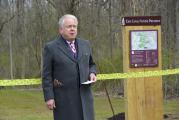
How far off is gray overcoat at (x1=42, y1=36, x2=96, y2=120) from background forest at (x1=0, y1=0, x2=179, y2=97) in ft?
27.9

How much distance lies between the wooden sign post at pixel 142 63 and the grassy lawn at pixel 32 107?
352 cm

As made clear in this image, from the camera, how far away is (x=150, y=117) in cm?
941

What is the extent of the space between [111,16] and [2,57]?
565 inches

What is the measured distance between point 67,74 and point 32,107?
1154cm

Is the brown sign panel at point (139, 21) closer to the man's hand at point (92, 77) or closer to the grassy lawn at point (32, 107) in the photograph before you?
the man's hand at point (92, 77)

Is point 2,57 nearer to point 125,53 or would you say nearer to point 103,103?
point 103,103

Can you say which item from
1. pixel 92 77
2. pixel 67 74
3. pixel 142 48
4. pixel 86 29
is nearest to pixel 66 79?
pixel 67 74

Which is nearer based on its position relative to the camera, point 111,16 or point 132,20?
point 132,20

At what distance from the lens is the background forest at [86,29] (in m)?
18.3

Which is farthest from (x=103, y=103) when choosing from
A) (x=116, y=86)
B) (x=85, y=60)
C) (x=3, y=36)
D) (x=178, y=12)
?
(x=3, y=36)

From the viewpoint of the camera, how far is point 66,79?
6105 millimetres

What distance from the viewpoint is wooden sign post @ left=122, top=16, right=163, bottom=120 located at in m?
9.29

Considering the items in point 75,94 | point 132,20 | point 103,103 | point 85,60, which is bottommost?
point 103,103

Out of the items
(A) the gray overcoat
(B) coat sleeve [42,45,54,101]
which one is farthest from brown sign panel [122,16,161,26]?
(B) coat sleeve [42,45,54,101]
